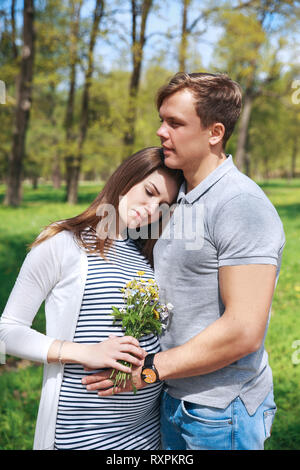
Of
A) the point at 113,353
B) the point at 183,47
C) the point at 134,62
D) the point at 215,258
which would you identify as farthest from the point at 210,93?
the point at 134,62

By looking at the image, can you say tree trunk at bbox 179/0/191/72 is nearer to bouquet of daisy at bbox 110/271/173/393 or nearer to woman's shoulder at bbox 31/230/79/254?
woman's shoulder at bbox 31/230/79/254

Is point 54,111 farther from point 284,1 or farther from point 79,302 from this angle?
point 79,302

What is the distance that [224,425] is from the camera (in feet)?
6.07

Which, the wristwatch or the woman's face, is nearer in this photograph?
the wristwatch

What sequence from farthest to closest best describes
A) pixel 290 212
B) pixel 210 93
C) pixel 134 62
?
1. pixel 290 212
2. pixel 134 62
3. pixel 210 93

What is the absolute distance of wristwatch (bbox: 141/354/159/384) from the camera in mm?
1831

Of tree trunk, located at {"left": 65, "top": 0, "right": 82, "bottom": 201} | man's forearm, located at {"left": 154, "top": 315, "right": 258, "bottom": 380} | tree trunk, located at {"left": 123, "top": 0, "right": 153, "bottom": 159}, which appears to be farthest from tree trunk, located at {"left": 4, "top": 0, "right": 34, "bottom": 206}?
man's forearm, located at {"left": 154, "top": 315, "right": 258, "bottom": 380}

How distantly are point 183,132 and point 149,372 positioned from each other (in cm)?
110

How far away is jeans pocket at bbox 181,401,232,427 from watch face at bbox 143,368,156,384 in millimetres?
218

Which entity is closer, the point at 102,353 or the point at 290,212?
the point at 102,353

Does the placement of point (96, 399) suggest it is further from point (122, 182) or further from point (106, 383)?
point (122, 182)

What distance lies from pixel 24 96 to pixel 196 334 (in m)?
16.9
